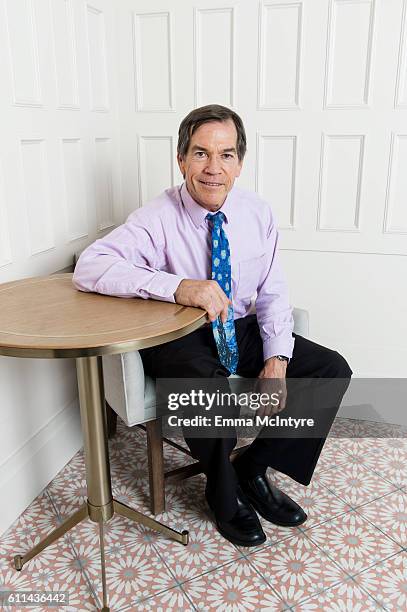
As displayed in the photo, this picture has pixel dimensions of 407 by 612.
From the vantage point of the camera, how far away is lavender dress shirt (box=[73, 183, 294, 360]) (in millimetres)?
1552

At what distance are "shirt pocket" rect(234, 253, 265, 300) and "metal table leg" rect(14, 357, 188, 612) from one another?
62 centimetres

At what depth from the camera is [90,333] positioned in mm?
1271

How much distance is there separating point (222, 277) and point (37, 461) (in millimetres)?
939

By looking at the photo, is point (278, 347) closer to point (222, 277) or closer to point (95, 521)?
point (222, 277)

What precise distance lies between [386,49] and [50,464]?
6.74ft

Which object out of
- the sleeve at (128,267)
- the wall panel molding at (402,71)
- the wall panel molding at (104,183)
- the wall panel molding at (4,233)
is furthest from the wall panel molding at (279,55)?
the wall panel molding at (4,233)

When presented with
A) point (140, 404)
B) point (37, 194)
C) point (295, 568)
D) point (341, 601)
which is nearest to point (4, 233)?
point (37, 194)

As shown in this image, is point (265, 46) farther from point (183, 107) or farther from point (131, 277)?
point (131, 277)

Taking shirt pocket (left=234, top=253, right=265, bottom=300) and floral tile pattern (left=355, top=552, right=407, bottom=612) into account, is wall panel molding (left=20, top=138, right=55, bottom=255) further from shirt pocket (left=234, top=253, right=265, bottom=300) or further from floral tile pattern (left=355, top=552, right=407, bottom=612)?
floral tile pattern (left=355, top=552, right=407, bottom=612)

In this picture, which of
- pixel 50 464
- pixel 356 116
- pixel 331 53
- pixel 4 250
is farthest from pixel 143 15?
pixel 50 464

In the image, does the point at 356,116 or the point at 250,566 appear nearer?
the point at 250,566

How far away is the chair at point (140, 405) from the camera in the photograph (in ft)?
5.55

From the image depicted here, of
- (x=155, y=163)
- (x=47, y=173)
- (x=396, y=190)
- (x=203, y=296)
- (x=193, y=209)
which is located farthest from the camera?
(x=155, y=163)

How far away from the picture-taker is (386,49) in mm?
2143
